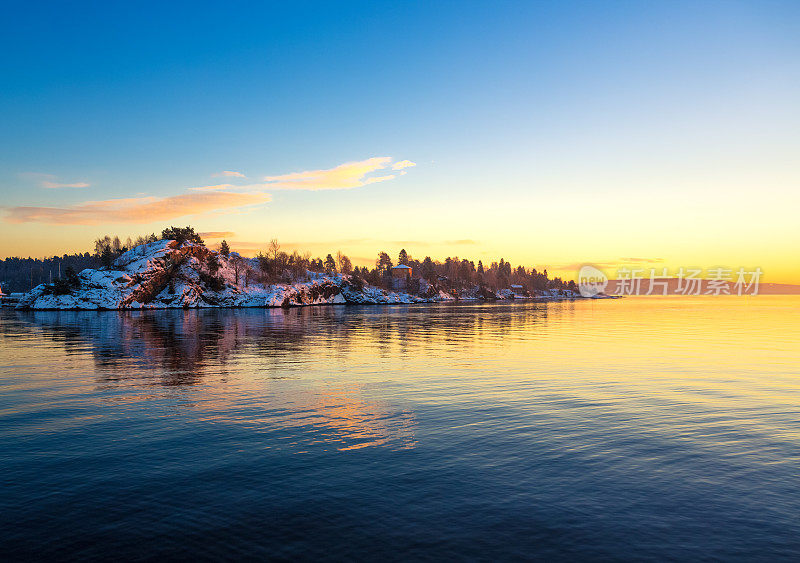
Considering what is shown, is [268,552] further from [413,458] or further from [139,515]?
[413,458]

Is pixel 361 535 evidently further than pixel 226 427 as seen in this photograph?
No

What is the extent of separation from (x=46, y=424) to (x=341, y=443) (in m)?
12.1

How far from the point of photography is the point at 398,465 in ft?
44.6

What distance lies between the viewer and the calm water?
9438mm

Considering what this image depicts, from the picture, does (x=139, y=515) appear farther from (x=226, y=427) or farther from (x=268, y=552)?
(x=226, y=427)

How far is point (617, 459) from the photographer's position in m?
14.3

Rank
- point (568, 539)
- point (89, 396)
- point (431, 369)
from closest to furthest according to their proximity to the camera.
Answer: point (568, 539)
point (89, 396)
point (431, 369)

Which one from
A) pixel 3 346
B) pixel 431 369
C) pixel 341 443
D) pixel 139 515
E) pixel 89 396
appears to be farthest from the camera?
pixel 3 346

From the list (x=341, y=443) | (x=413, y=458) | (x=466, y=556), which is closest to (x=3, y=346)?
(x=341, y=443)

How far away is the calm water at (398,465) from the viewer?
9.44m

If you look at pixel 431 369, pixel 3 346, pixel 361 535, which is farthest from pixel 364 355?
pixel 3 346

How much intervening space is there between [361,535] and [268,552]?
1835mm

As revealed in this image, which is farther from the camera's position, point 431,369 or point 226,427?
point 431,369

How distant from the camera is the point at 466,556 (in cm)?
876
